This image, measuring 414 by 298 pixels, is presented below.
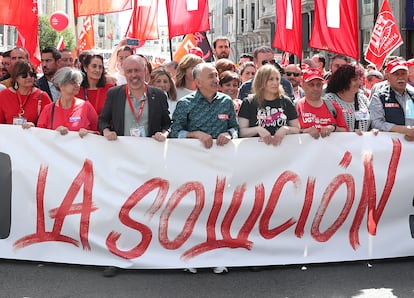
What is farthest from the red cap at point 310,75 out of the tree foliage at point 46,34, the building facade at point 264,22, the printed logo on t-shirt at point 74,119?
the tree foliage at point 46,34

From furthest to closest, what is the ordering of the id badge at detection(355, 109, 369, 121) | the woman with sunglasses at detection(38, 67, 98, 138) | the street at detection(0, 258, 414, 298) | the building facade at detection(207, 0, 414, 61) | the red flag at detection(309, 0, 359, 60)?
the building facade at detection(207, 0, 414, 61)
the red flag at detection(309, 0, 359, 60)
the id badge at detection(355, 109, 369, 121)
the woman with sunglasses at detection(38, 67, 98, 138)
the street at detection(0, 258, 414, 298)

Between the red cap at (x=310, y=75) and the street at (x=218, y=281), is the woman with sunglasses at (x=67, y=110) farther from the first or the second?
the red cap at (x=310, y=75)

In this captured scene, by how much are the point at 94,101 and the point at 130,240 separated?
1742 mm

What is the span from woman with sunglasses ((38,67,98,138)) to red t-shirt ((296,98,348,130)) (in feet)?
6.21

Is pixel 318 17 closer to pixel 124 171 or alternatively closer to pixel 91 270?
pixel 124 171

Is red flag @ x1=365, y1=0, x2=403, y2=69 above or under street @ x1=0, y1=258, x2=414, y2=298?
above

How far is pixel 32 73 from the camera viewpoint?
629 cm

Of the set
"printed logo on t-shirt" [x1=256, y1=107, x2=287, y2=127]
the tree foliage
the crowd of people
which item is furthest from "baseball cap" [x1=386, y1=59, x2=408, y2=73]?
the tree foliage

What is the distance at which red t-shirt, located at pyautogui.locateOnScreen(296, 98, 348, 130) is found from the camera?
19.8ft

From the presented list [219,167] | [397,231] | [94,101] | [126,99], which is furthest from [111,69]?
[397,231]

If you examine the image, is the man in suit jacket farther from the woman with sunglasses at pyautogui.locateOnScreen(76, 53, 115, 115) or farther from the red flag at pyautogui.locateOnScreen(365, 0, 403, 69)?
the red flag at pyautogui.locateOnScreen(365, 0, 403, 69)

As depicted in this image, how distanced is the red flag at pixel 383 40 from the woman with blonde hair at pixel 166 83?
5572mm

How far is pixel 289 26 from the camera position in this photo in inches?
372

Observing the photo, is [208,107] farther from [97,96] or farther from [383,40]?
[383,40]
